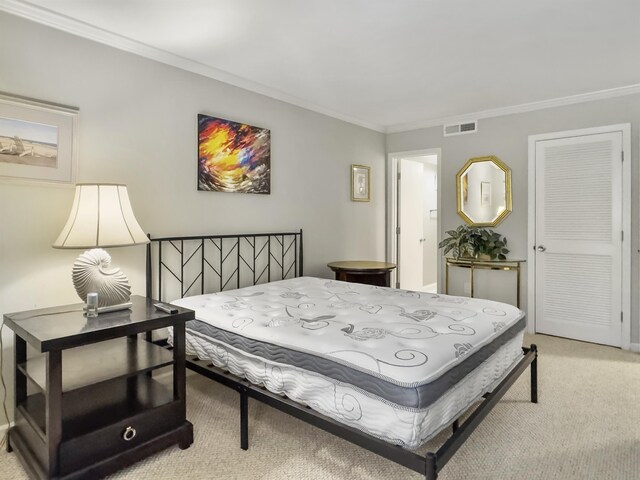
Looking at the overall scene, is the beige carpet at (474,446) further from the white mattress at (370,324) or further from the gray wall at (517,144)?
the gray wall at (517,144)

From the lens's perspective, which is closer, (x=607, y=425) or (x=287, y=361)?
Answer: (x=287, y=361)

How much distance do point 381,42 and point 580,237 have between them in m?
2.75

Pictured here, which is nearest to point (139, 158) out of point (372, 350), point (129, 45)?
point (129, 45)

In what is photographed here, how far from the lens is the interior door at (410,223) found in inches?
210

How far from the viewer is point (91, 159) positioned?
97.9 inches

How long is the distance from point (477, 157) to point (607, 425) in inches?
116

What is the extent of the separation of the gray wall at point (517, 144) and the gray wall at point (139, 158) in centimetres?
141

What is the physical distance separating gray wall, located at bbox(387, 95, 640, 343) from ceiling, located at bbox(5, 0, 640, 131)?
9.2 inches

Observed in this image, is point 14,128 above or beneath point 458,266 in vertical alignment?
above

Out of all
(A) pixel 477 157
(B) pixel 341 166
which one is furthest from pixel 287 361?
(A) pixel 477 157

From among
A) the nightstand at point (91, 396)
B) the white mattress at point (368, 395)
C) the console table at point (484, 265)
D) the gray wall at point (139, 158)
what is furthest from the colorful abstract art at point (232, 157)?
the console table at point (484, 265)

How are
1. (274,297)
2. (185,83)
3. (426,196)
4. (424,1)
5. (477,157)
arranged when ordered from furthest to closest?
(426,196), (477,157), (185,83), (274,297), (424,1)

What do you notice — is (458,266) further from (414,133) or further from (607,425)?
(607,425)

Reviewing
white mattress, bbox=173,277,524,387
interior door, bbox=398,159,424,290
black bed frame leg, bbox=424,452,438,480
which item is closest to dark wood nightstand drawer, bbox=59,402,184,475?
white mattress, bbox=173,277,524,387
